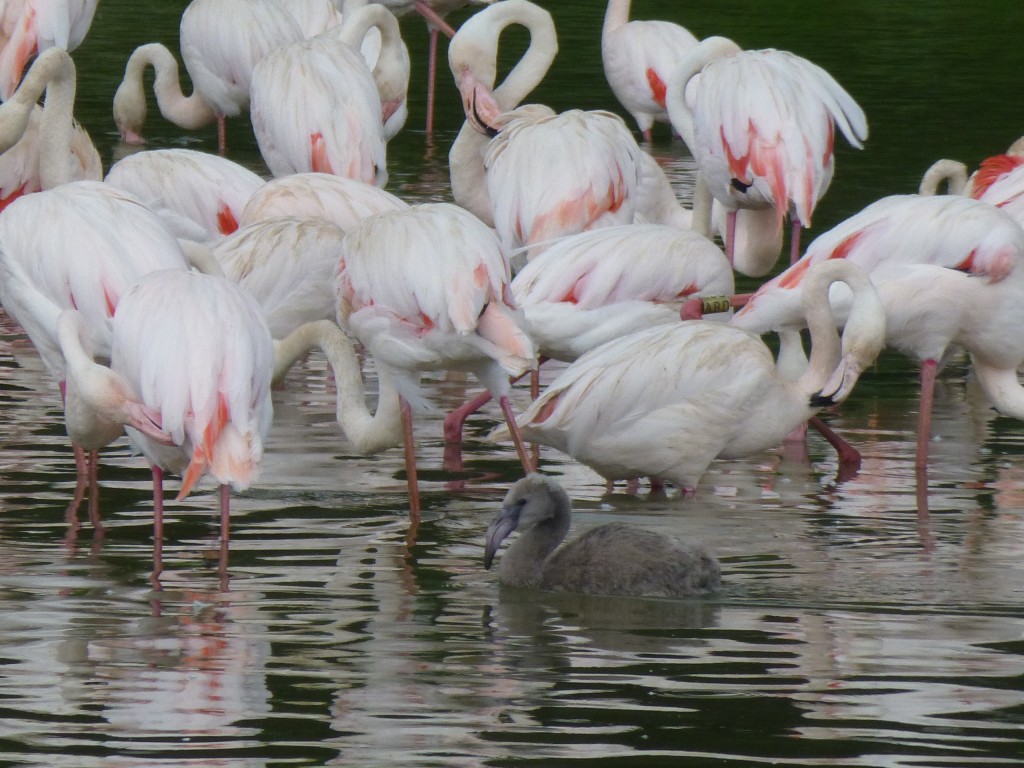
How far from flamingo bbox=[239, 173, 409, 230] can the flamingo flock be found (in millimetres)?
12

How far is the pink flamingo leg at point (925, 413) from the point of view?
6484 millimetres

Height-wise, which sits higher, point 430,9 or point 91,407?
point 430,9

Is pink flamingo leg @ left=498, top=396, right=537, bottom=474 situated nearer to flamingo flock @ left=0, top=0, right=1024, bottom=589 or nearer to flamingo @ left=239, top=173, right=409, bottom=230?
flamingo flock @ left=0, top=0, right=1024, bottom=589

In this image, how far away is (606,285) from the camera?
6.65 metres

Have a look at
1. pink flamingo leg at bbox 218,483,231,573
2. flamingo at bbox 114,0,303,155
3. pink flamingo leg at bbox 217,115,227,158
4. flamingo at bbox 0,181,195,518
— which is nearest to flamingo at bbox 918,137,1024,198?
flamingo at bbox 0,181,195,518

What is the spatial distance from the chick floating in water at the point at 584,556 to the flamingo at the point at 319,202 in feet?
7.98

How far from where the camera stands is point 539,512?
5.44m

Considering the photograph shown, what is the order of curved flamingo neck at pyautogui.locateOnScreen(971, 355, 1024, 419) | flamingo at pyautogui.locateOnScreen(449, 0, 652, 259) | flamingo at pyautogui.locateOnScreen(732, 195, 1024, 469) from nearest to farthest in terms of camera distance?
flamingo at pyautogui.locateOnScreen(732, 195, 1024, 469)
curved flamingo neck at pyautogui.locateOnScreen(971, 355, 1024, 419)
flamingo at pyautogui.locateOnScreen(449, 0, 652, 259)

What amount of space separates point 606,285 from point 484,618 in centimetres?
190

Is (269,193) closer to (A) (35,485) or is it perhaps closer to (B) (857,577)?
(A) (35,485)

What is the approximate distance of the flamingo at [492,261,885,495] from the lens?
610 centimetres

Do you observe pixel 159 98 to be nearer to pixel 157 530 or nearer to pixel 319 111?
pixel 319 111

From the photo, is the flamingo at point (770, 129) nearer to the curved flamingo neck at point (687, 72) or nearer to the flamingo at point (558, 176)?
the flamingo at point (558, 176)

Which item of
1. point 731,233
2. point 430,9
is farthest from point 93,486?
point 430,9
